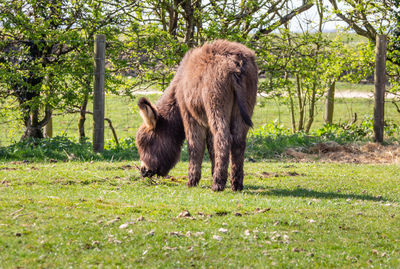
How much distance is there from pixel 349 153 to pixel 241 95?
270 inches

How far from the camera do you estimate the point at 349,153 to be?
13609 mm

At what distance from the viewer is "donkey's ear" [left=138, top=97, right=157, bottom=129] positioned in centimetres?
877

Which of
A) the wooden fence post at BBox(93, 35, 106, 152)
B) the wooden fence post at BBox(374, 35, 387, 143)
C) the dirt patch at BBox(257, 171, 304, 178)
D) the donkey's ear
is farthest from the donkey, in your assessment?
the wooden fence post at BBox(374, 35, 387, 143)

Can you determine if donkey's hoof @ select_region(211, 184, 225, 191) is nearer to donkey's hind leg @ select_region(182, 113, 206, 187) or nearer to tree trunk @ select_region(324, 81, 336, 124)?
donkey's hind leg @ select_region(182, 113, 206, 187)

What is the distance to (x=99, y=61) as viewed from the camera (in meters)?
12.1

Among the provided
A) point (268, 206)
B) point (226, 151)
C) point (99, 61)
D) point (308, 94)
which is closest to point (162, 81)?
point (99, 61)

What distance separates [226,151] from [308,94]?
11.8m

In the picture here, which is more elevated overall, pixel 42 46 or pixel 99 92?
pixel 42 46

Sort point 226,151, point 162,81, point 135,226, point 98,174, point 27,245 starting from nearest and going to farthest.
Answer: point 27,245, point 135,226, point 226,151, point 98,174, point 162,81

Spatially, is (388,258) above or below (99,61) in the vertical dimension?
below

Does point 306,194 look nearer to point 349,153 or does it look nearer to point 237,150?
point 237,150

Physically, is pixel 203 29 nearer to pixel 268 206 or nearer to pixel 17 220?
pixel 268 206

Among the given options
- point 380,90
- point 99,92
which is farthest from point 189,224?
point 380,90

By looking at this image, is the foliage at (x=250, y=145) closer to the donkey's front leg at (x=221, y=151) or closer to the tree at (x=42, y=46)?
the tree at (x=42, y=46)
